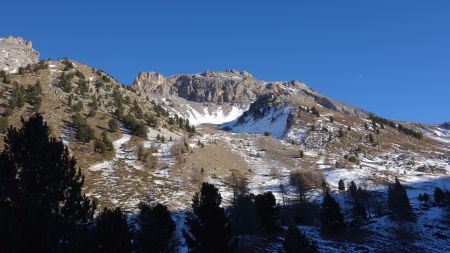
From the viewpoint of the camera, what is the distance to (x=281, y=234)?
162 ft

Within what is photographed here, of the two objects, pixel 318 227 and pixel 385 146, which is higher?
pixel 385 146

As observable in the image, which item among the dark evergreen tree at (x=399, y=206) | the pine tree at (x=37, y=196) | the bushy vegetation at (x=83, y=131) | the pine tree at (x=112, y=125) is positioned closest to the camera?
the pine tree at (x=37, y=196)

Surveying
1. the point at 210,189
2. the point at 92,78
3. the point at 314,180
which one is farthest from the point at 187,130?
the point at 210,189

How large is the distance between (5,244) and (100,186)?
172 ft

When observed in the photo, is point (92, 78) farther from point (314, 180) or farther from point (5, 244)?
point (5, 244)

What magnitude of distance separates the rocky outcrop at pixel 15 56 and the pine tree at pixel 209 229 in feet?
508

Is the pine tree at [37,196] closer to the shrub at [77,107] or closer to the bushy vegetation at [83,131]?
the bushy vegetation at [83,131]

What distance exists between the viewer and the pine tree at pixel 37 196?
1695 centimetres

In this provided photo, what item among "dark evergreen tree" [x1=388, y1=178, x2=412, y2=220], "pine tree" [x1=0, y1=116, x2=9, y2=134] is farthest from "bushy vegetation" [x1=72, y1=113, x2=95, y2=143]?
Result: "dark evergreen tree" [x1=388, y1=178, x2=412, y2=220]

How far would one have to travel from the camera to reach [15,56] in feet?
595

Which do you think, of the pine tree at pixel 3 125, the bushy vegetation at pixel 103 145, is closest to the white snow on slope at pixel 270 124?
the bushy vegetation at pixel 103 145

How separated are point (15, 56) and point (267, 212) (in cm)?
16033

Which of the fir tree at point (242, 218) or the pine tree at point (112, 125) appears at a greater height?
the pine tree at point (112, 125)

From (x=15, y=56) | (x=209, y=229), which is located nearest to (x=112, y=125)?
(x=209, y=229)
